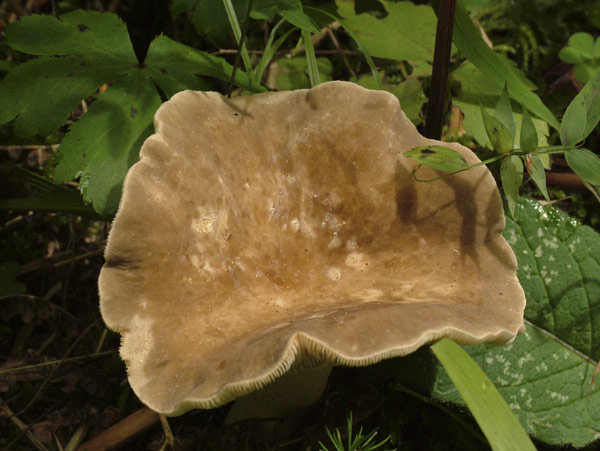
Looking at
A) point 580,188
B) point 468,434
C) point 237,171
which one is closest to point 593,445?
point 468,434

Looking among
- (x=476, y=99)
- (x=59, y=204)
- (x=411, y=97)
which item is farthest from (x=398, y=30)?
(x=59, y=204)

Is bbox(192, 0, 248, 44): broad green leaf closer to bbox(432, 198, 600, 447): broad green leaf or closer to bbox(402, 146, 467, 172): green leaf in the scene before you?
bbox(402, 146, 467, 172): green leaf

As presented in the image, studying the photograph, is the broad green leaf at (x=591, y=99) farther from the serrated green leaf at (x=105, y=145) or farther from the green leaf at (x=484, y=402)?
the serrated green leaf at (x=105, y=145)

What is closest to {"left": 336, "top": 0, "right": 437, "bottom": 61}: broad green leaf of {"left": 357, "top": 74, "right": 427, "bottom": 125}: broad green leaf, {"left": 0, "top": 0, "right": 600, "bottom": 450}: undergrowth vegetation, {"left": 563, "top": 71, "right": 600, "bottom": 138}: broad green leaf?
{"left": 0, "top": 0, "right": 600, "bottom": 450}: undergrowth vegetation

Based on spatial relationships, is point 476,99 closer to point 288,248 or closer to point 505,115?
point 505,115

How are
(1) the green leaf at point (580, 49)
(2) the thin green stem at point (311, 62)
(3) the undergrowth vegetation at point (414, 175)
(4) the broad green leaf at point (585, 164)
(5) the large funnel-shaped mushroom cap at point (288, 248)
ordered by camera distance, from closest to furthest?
(5) the large funnel-shaped mushroom cap at point (288, 248)
(4) the broad green leaf at point (585, 164)
(3) the undergrowth vegetation at point (414, 175)
(2) the thin green stem at point (311, 62)
(1) the green leaf at point (580, 49)

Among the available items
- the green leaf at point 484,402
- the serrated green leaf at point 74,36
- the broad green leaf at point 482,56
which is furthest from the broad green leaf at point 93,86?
the green leaf at point 484,402
